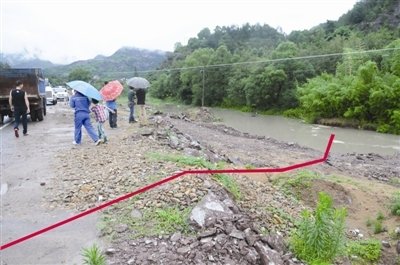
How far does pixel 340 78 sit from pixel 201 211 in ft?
99.8

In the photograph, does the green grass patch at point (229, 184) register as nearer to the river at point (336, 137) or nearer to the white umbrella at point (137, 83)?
the white umbrella at point (137, 83)

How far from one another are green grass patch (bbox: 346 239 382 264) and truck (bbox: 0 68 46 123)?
45.1ft

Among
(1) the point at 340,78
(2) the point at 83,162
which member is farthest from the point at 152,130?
(1) the point at 340,78

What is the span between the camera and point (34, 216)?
19.4ft

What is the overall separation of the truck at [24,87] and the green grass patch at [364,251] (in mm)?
13756

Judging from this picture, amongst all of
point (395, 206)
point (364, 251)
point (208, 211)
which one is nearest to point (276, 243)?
point (208, 211)

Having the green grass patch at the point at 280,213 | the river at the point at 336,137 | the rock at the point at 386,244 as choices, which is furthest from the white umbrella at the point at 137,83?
the river at the point at 336,137

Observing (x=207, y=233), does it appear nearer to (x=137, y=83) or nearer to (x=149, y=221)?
(x=149, y=221)

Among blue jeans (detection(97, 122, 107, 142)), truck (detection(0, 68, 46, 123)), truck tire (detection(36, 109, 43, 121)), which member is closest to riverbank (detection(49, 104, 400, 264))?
blue jeans (detection(97, 122, 107, 142))

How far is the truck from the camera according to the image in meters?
15.6

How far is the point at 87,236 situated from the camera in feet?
16.8

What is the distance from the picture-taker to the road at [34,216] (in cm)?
479

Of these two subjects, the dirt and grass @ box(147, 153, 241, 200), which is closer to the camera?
the dirt

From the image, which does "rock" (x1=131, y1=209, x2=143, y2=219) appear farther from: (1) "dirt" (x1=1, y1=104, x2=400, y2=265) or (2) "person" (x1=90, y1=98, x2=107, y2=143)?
(2) "person" (x1=90, y1=98, x2=107, y2=143)
